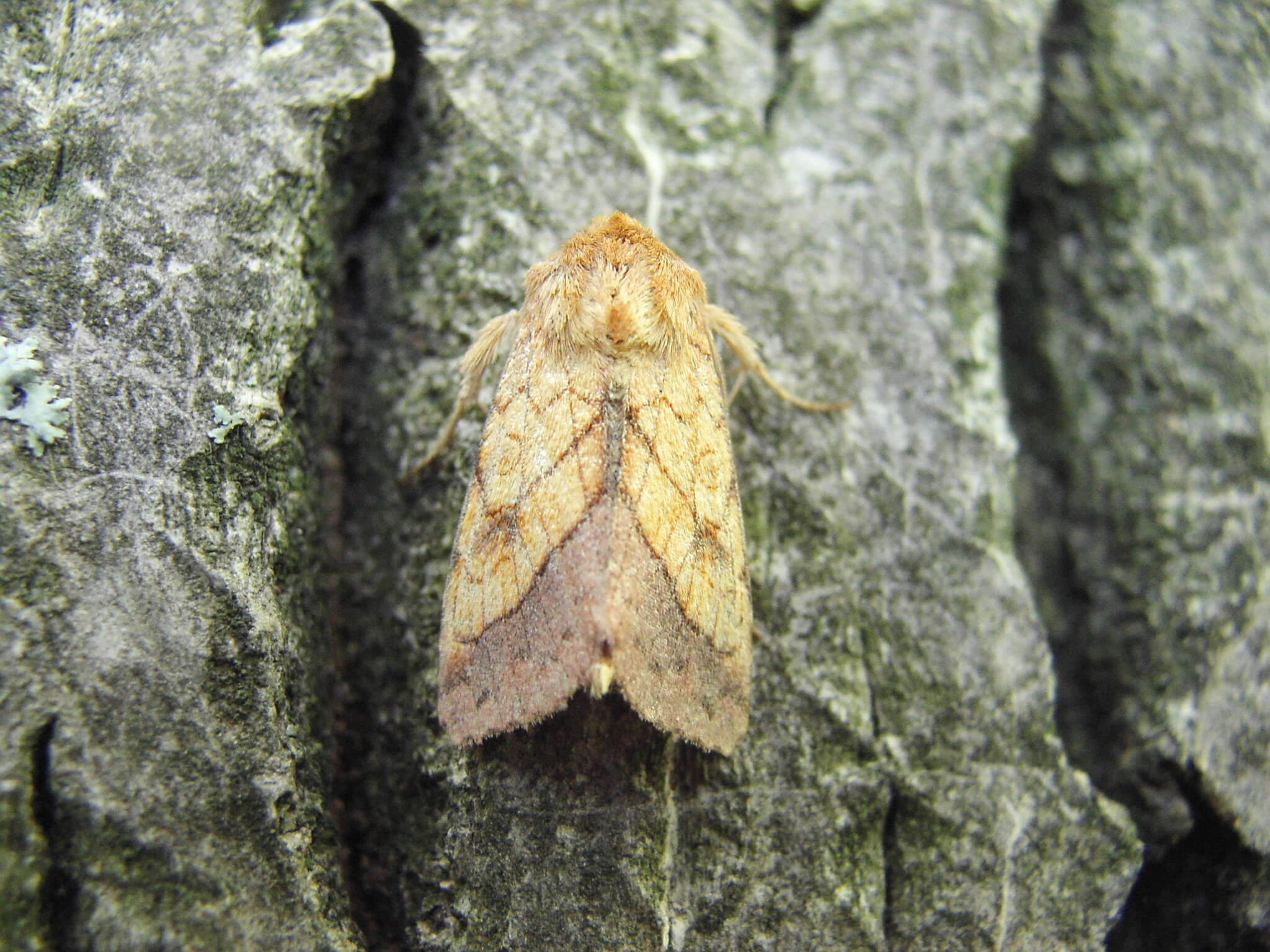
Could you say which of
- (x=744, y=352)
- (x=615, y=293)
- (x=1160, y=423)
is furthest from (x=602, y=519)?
(x=1160, y=423)

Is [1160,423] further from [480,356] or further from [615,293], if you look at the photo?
[480,356]

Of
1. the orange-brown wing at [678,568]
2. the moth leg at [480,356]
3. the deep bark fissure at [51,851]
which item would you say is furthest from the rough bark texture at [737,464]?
the orange-brown wing at [678,568]

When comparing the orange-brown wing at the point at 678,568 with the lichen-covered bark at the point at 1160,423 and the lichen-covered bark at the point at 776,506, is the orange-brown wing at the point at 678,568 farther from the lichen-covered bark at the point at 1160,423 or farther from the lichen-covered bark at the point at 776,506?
the lichen-covered bark at the point at 1160,423

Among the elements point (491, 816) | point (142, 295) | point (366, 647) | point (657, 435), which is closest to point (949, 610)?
point (657, 435)

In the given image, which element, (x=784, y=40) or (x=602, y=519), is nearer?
(x=602, y=519)

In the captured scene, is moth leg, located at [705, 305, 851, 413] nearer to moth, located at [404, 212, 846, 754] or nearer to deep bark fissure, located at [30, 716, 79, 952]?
moth, located at [404, 212, 846, 754]

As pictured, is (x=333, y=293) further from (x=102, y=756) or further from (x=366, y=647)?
(x=102, y=756)
